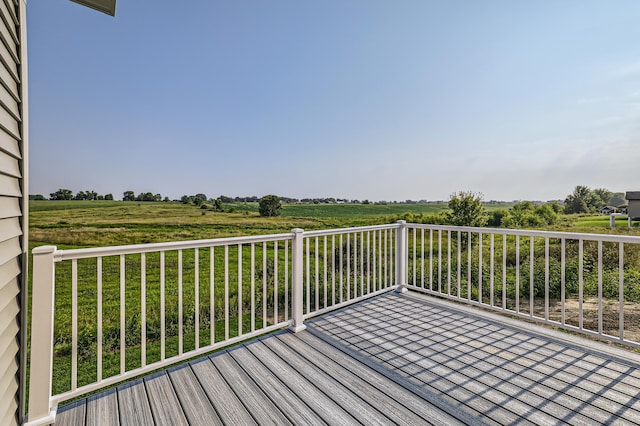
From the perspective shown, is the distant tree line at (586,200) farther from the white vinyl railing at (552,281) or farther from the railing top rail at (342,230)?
the railing top rail at (342,230)

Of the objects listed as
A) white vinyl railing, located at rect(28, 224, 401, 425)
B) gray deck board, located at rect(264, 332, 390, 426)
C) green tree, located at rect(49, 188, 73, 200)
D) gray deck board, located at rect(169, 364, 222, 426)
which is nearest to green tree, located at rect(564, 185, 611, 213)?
white vinyl railing, located at rect(28, 224, 401, 425)

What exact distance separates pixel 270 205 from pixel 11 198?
41.2 feet

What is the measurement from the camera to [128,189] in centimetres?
1098

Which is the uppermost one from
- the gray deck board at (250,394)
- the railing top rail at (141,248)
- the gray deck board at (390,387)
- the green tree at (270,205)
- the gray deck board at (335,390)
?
the green tree at (270,205)

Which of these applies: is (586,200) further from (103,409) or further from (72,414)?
(72,414)

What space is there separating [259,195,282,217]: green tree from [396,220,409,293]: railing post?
10.3 meters

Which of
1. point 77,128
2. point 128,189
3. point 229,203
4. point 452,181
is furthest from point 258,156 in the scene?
point 452,181

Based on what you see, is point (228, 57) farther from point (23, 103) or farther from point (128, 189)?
point (23, 103)

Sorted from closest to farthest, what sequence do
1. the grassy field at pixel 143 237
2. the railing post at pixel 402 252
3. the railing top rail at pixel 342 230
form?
the railing top rail at pixel 342 230
the railing post at pixel 402 252
the grassy field at pixel 143 237

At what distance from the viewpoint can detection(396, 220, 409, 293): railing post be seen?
4086 mm

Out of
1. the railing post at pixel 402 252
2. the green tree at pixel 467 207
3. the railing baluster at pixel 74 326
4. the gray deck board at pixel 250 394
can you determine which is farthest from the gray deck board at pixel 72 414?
the green tree at pixel 467 207

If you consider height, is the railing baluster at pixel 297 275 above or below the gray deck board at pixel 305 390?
above

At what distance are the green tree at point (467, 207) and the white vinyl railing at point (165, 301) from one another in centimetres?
290

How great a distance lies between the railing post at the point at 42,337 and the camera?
1649 mm
